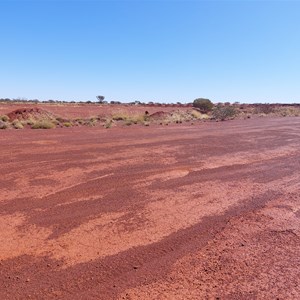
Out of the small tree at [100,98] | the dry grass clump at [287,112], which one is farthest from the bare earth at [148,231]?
the small tree at [100,98]

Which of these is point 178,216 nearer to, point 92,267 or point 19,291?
point 92,267

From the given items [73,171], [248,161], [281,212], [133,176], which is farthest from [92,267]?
[248,161]

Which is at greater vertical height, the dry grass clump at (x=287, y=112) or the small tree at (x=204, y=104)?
the small tree at (x=204, y=104)

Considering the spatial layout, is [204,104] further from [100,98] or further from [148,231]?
[148,231]

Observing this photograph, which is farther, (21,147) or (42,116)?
(42,116)

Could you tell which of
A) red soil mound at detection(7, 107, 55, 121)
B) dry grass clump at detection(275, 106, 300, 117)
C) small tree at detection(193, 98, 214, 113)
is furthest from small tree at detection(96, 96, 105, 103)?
red soil mound at detection(7, 107, 55, 121)

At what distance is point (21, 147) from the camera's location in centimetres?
1647

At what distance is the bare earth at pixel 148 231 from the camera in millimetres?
4762

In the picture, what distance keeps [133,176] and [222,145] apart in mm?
8858

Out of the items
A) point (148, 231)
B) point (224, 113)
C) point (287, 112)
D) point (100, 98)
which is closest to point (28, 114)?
point (224, 113)

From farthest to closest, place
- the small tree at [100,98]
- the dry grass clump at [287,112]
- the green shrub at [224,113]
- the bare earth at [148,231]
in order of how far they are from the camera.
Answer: the small tree at [100,98] < the dry grass clump at [287,112] < the green shrub at [224,113] < the bare earth at [148,231]

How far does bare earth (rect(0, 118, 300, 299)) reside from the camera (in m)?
4.76

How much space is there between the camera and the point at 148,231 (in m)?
6.56

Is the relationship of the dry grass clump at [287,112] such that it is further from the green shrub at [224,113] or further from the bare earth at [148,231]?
the bare earth at [148,231]
